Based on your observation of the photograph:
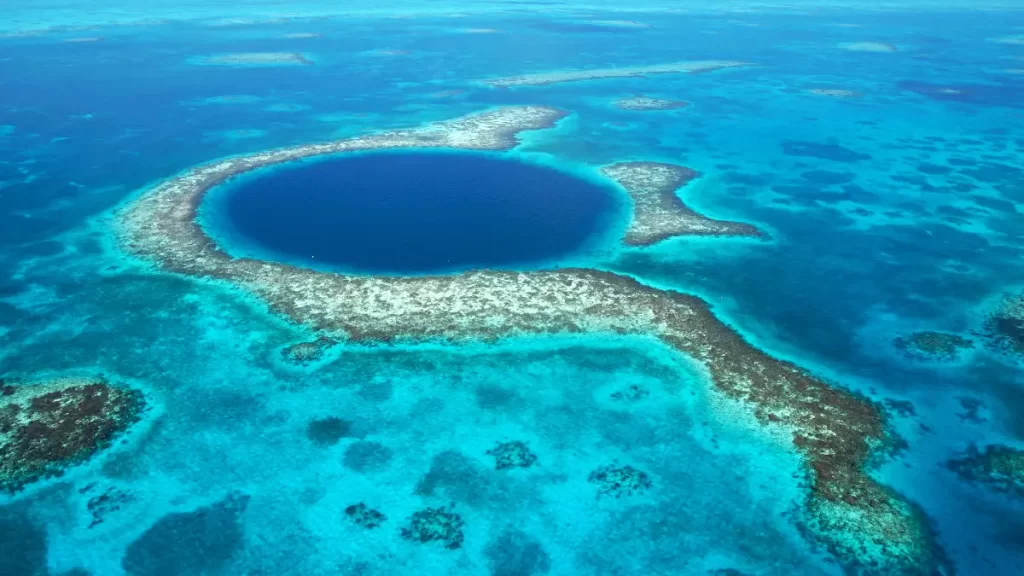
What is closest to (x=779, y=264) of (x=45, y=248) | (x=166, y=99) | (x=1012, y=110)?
(x=45, y=248)

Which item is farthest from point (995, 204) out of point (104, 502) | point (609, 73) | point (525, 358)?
point (104, 502)

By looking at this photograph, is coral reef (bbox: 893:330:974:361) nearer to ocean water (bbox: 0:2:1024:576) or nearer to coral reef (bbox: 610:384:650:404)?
ocean water (bbox: 0:2:1024:576)

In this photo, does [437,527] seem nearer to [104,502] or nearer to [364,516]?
[364,516]

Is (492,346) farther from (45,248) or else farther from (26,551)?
(45,248)

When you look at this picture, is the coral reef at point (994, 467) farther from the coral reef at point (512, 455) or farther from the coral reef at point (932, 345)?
the coral reef at point (512, 455)

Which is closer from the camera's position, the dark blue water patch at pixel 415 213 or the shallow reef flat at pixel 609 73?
the dark blue water patch at pixel 415 213

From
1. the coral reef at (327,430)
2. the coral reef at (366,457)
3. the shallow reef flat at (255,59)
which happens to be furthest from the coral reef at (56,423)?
the shallow reef flat at (255,59)

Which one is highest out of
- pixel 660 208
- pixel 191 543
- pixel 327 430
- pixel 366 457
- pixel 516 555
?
pixel 660 208
